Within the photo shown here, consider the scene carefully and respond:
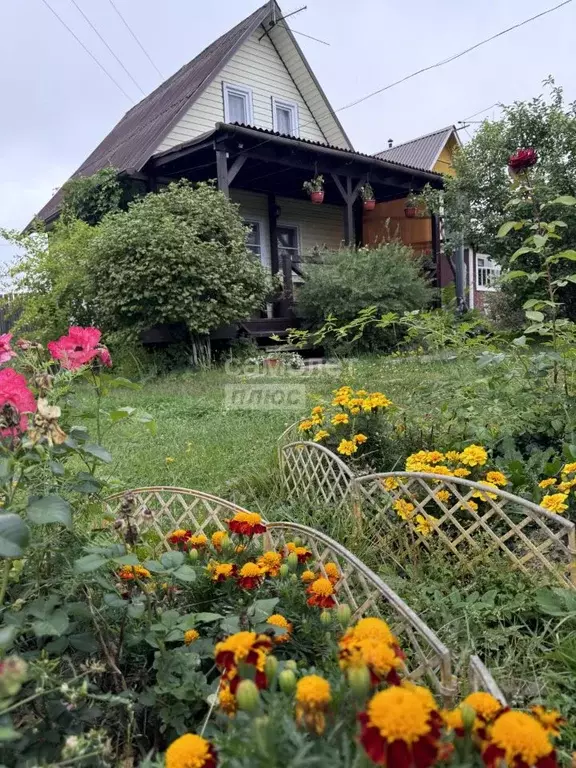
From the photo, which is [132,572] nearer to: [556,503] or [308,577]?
[308,577]

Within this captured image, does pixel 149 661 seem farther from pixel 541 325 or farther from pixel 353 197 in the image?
pixel 353 197

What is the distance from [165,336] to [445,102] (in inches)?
466

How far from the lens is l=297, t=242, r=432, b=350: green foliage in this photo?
25.4 feet

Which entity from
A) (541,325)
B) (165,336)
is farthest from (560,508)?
(165,336)

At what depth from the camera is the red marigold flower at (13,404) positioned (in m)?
1.00

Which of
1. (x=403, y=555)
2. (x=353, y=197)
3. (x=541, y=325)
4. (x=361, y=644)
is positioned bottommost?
(x=403, y=555)

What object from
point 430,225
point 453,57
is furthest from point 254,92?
point 430,225

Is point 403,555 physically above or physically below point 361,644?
below

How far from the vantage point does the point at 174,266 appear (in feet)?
21.9

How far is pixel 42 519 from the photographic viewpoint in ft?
2.96

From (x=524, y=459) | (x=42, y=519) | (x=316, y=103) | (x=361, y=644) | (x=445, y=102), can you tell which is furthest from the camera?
(x=445, y=102)

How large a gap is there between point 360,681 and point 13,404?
818 millimetres

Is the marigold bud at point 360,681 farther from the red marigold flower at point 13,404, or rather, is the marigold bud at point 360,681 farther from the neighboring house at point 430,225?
the neighboring house at point 430,225

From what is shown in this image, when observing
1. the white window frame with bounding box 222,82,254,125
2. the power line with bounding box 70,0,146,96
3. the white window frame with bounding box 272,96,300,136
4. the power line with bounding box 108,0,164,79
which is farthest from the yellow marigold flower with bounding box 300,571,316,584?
the white window frame with bounding box 272,96,300,136
